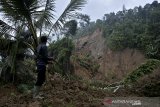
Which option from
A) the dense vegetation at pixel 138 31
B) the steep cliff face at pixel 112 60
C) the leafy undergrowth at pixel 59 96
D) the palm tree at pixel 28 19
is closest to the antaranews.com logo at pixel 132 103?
the leafy undergrowth at pixel 59 96

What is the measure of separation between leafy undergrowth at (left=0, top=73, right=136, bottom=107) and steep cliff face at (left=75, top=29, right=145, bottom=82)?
18.4 metres

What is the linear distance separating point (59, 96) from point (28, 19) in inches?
116

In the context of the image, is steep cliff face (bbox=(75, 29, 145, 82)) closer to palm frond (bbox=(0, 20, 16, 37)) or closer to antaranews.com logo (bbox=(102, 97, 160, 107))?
palm frond (bbox=(0, 20, 16, 37))

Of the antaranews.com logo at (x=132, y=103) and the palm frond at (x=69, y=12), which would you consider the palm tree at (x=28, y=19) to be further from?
the antaranews.com logo at (x=132, y=103)

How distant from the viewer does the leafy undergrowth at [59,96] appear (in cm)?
825

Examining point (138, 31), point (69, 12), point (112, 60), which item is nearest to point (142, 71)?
point (69, 12)

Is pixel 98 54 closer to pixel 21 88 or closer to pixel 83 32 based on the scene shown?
pixel 83 32

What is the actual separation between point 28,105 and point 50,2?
4297 mm

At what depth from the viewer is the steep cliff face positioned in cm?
3222

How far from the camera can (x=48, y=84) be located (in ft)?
35.3

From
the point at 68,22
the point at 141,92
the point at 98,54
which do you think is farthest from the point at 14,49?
the point at 98,54

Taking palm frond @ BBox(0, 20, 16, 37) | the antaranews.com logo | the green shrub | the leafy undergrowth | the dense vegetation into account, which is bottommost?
the antaranews.com logo

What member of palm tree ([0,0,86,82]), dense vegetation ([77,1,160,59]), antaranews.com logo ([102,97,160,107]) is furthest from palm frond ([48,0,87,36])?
dense vegetation ([77,1,160,59])

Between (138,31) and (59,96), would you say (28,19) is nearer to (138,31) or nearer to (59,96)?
(59,96)
